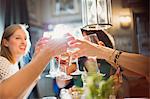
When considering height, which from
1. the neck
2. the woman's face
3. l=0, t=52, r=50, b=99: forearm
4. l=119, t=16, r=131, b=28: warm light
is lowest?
l=0, t=52, r=50, b=99: forearm

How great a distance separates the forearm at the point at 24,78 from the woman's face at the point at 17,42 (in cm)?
10

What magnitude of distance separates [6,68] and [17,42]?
13 cm

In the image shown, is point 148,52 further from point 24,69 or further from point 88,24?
point 24,69

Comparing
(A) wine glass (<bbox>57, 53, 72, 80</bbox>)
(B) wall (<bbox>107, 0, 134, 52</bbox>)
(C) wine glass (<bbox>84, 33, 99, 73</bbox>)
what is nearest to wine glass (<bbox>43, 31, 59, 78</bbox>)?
(A) wine glass (<bbox>57, 53, 72, 80</bbox>)

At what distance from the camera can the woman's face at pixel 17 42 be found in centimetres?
141

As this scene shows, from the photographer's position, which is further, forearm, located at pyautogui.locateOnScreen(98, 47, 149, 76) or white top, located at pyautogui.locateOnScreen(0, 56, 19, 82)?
white top, located at pyautogui.locateOnScreen(0, 56, 19, 82)

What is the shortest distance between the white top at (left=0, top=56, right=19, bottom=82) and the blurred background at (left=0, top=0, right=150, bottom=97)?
0.44 feet

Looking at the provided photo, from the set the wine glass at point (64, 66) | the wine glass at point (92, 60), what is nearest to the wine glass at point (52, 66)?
the wine glass at point (64, 66)

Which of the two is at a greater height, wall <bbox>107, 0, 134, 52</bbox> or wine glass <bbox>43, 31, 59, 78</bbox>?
wall <bbox>107, 0, 134, 52</bbox>

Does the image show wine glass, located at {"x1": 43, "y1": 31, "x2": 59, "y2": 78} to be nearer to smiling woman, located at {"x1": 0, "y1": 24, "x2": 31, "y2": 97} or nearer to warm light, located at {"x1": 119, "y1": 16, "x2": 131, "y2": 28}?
smiling woman, located at {"x1": 0, "y1": 24, "x2": 31, "y2": 97}

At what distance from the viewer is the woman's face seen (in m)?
1.41

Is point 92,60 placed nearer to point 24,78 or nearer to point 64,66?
point 64,66

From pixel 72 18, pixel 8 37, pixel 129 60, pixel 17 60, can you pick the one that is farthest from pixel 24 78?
pixel 129 60

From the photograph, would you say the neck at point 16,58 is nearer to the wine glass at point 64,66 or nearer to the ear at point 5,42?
the ear at point 5,42
